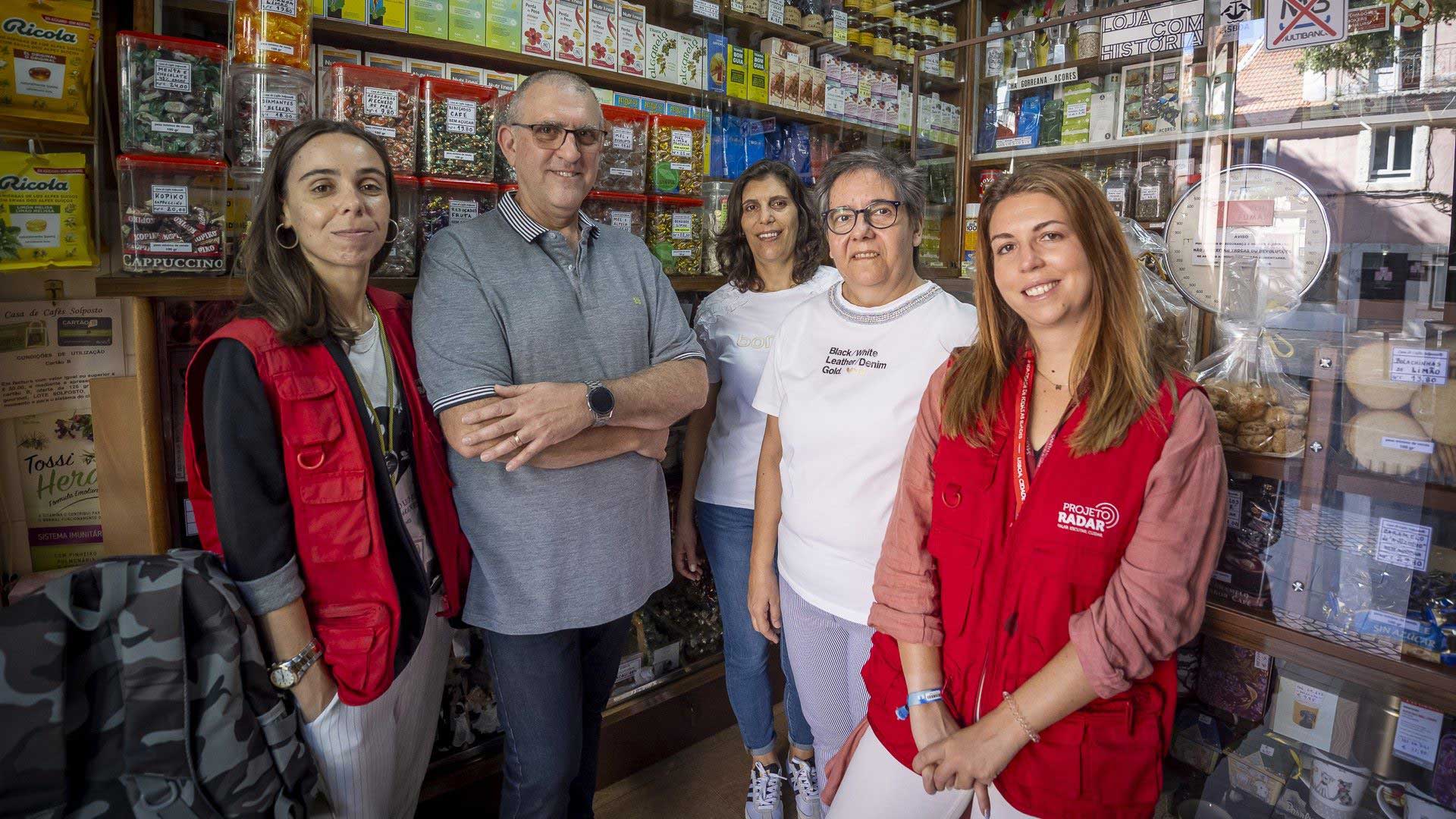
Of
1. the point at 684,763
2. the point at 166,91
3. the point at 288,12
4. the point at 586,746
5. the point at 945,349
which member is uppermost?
the point at 288,12

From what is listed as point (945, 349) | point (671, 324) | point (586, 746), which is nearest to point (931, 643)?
point (945, 349)

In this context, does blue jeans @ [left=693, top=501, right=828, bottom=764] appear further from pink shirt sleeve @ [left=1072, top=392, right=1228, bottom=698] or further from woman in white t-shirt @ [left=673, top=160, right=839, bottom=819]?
pink shirt sleeve @ [left=1072, top=392, right=1228, bottom=698]

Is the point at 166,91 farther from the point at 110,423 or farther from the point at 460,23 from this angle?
the point at 460,23

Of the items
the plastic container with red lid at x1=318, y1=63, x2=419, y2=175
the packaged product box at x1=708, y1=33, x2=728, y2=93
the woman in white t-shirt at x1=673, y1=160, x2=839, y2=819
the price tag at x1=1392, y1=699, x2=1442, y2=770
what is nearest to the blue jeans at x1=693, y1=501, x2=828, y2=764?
the woman in white t-shirt at x1=673, y1=160, x2=839, y2=819

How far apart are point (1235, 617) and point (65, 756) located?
192cm

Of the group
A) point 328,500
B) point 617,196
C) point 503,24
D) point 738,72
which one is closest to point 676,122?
point 617,196

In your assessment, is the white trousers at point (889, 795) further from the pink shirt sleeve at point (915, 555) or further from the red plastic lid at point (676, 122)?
the red plastic lid at point (676, 122)

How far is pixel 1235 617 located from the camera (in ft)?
5.24

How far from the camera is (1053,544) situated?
4.17 feet

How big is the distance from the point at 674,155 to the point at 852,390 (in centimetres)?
116

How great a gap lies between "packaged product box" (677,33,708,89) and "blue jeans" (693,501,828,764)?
5.07 ft

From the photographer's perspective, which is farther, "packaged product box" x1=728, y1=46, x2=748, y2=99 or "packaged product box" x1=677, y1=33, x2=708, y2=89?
"packaged product box" x1=728, y1=46, x2=748, y2=99

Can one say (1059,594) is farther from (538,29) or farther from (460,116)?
(538,29)

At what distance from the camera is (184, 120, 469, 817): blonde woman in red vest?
4.48 feet
